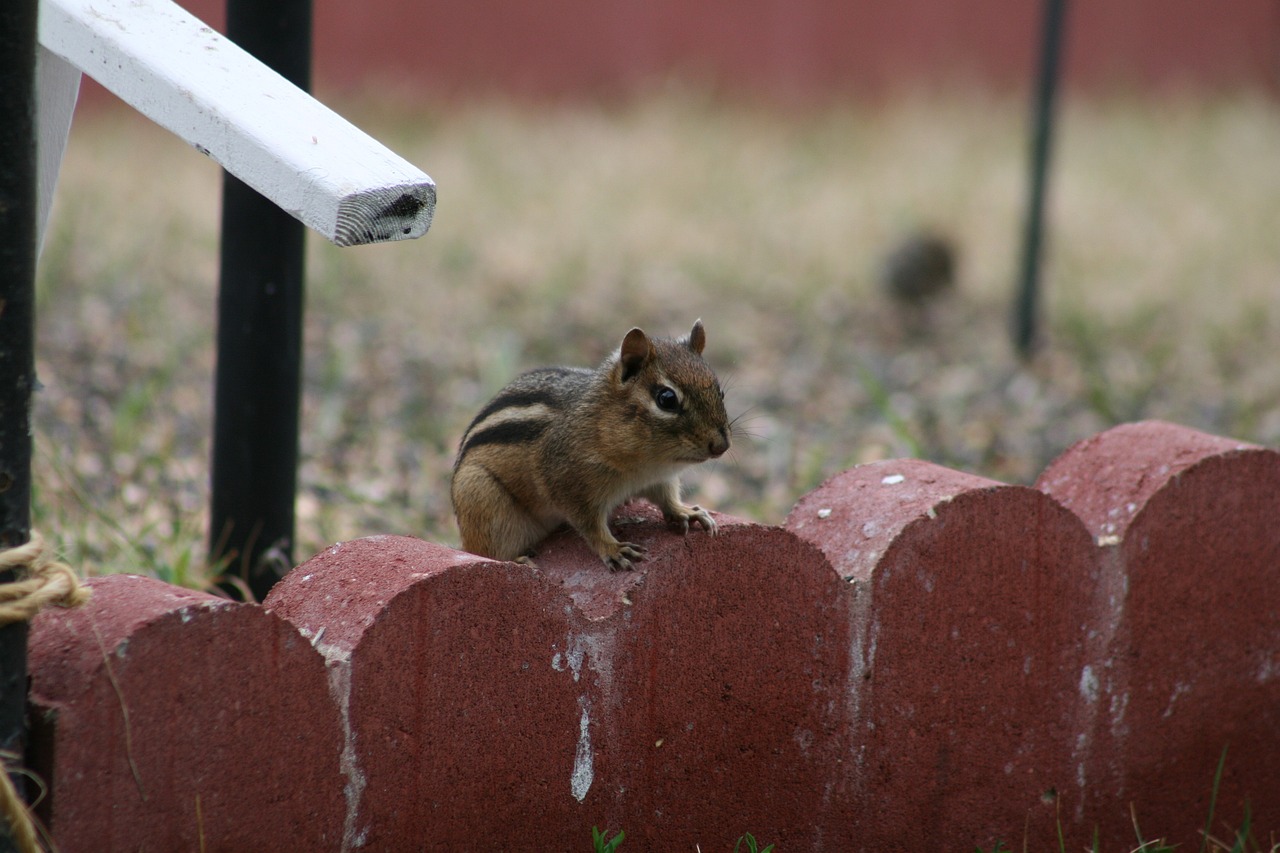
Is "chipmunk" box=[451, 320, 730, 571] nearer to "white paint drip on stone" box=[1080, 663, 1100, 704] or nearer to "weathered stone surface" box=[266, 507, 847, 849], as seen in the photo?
"weathered stone surface" box=[266, 507, 847, 849]

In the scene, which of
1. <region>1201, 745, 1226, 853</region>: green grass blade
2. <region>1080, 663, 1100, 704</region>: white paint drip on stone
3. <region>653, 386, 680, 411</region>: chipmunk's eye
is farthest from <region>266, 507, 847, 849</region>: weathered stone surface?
<region>1201, 745, 1226, 853</region>: green grass blade

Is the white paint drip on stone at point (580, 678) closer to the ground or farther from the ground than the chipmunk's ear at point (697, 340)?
closer to the ground

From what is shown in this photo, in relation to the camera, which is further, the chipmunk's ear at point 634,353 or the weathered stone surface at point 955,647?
the chipmunk's ear at point 634,353

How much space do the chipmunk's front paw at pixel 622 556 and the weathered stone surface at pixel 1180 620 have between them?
2.87 ft

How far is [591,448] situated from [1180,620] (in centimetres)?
112

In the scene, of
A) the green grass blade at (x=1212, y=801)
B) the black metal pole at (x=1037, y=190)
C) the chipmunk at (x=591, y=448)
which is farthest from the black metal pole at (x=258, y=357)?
the black metal pole at (x=1037, y=190)

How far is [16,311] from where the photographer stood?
1520mm

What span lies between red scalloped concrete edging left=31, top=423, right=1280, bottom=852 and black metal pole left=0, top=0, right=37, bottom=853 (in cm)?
8

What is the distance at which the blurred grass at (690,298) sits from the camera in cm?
448

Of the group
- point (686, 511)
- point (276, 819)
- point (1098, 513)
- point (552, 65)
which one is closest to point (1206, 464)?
point (1098, 513)

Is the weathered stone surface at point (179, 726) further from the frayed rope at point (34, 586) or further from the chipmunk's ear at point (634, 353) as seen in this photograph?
the chipmunk's ear at point (634, 353)

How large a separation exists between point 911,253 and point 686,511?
5.14 m

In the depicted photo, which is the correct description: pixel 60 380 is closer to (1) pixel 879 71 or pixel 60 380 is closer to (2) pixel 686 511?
(2) pixel 686 511

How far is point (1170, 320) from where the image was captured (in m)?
6.65
